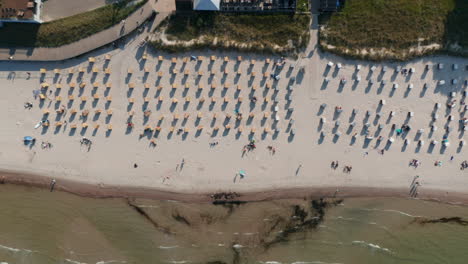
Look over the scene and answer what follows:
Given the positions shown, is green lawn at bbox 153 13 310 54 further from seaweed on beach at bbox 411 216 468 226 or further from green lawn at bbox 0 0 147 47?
seaweed on beach at bbox 411 216 468 226

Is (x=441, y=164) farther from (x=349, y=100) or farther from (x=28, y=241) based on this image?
(x=28, y=241)

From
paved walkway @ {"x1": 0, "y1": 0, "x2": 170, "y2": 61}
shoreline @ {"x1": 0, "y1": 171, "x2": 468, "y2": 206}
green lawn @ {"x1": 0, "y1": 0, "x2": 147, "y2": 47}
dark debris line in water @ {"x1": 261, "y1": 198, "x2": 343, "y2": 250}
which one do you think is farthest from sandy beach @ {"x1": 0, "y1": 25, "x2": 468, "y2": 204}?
green lawn @ {"x1": 0, "y1": 0, "x2": 147, "y2": 47}

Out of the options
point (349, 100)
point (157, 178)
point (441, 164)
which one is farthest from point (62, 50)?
point (441, 164)

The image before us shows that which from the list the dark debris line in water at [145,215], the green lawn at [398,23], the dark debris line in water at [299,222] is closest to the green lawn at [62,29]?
the dark debris line in water at [145,215]

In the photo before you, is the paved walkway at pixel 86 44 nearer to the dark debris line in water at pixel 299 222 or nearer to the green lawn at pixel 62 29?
the green lawn at pixel 62 29

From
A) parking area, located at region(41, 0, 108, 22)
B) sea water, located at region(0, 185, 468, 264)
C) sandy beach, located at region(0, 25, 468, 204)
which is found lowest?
sea water, located at region(0, 185, 468, 264)
